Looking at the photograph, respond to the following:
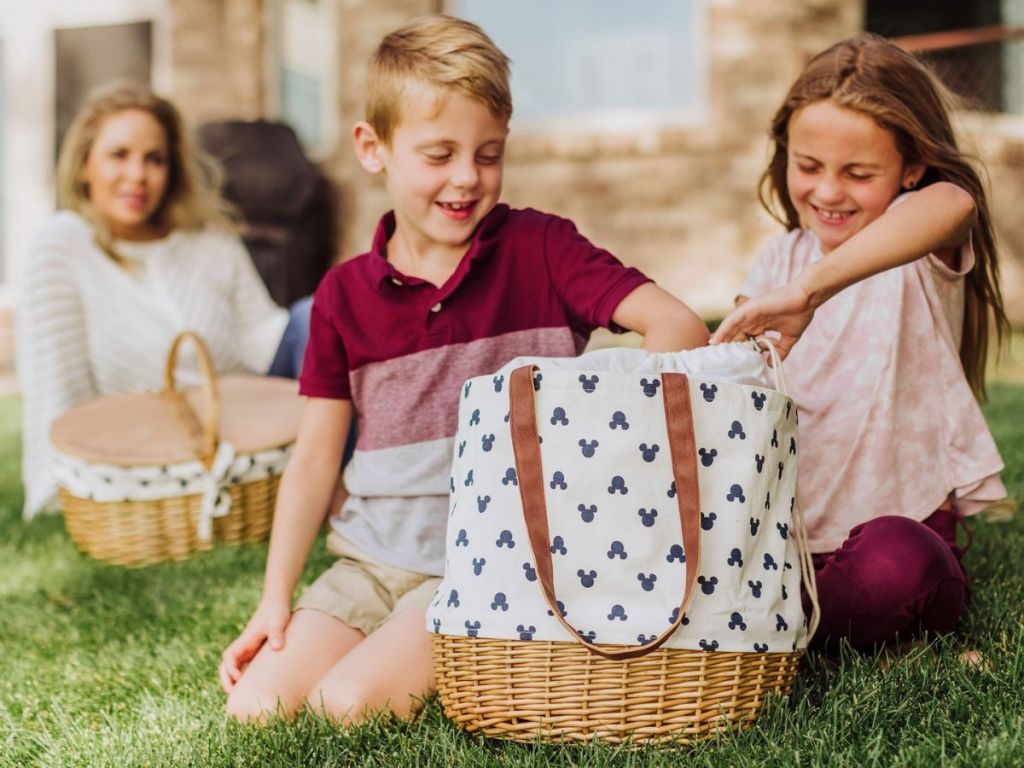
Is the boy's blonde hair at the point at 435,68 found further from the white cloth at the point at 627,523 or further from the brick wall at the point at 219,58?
the brick wall at the point at 219,58

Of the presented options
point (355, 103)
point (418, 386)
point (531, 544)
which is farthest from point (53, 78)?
point (531, 544)

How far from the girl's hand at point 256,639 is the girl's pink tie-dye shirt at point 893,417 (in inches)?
36.9

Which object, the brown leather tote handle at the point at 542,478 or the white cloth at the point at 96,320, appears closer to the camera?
the brown leather tote handle at the point at 542,478

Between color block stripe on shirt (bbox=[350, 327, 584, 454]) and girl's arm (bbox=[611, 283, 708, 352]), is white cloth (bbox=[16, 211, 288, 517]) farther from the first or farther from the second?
girl's arm (bbox=[611, 283, 708, 352])

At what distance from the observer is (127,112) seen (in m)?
3.45

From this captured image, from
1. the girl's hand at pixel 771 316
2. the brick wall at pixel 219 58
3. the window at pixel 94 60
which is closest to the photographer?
the girl's hand at pixel 771 316

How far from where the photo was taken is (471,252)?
1.90 m

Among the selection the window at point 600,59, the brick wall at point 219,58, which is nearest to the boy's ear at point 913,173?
the window at point 600,59

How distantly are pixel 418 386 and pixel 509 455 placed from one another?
20.2 inches

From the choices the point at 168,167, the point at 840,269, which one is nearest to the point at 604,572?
the point at 840,269

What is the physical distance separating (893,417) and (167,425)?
6.05 ft

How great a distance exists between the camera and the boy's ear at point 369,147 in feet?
6.49

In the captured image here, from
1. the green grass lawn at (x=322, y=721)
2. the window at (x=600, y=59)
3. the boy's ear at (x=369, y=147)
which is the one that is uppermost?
the window at (x=600, y=59)

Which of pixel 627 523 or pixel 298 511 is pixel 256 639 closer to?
pixel 298 511
